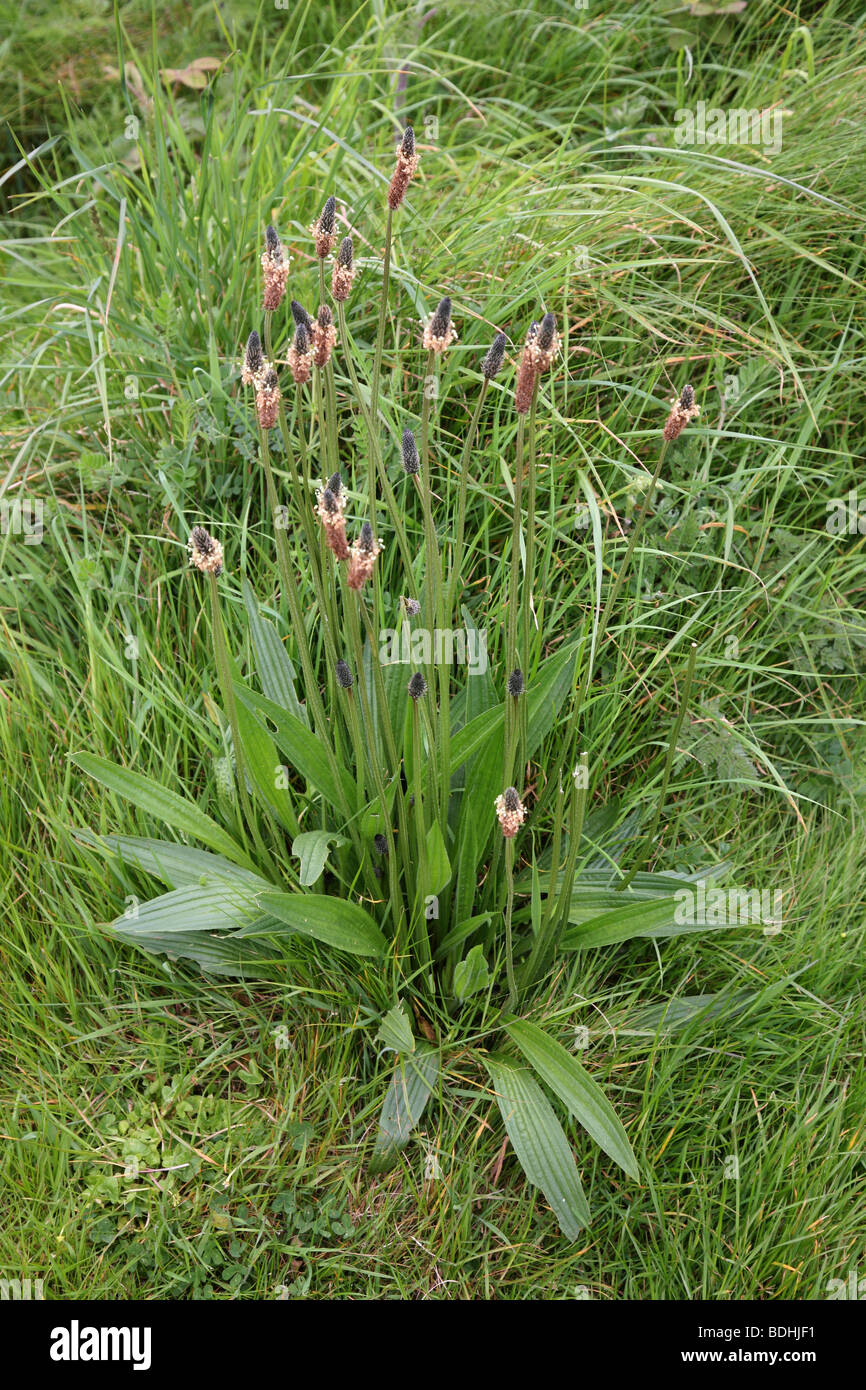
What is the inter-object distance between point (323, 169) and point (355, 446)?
1.09 m

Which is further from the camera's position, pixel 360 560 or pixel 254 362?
pixel 254 362

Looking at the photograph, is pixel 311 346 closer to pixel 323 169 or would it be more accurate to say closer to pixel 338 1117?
pixel 338 1117

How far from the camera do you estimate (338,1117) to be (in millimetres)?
2215

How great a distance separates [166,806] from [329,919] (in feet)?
1.63

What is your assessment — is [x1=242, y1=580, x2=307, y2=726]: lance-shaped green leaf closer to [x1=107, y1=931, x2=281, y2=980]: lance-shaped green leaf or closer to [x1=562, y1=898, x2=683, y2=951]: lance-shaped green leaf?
[x1=107, y1=931, x2=281, y2=980]: lance-shaped green leaf

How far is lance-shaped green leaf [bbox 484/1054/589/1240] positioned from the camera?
203 centimetres

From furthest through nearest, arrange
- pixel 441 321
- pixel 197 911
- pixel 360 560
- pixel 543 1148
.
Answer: pixel 197 911 < pixel 543 1148 < pixel 441 321 < pixel 360 560

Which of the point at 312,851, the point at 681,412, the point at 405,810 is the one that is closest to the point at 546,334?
the point at 681,412

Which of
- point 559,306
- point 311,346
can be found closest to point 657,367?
point 559,306

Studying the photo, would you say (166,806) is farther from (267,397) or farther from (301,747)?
(267,397)

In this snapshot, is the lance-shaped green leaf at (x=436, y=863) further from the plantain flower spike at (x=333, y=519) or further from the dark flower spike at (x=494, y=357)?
the dark flower spike at (x=494, y=357)

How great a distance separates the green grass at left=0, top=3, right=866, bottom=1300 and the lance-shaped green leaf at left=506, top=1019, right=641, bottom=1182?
0.11 meters

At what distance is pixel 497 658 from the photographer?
2.52 m
